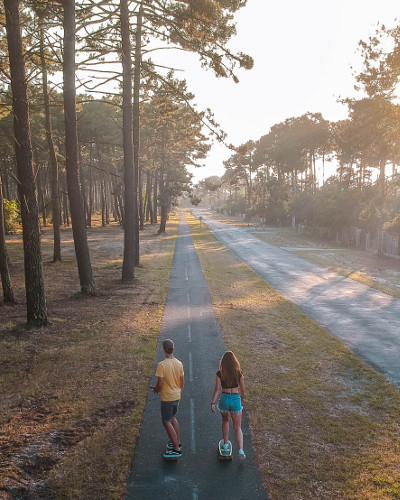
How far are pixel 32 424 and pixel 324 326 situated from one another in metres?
9.80

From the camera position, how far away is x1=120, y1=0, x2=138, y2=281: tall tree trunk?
18.6 meters

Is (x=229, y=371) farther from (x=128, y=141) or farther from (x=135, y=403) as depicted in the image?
(x=128, y=141)

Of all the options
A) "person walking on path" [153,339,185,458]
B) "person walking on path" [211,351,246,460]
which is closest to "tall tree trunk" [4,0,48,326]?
"person walking on path" [153,339,185,458]

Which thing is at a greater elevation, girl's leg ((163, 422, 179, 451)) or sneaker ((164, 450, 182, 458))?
girl's leg ((163, 422, 179, 451))

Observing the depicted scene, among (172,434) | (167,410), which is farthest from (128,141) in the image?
(172,434)

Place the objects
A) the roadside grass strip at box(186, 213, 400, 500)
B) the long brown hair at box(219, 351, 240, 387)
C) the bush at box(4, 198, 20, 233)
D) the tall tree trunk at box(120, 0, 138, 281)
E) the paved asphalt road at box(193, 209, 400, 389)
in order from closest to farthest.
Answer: the roadside grass strip at box(186, 213, 400, 500) < the long brown hair at box(219, 351, 240, 387) < the paved asphalt road at box(193, 209, 400, 389) < the tall tree trunk at box(120, 0, 138, 281) < the bush at box(4, 198, 20, 233)

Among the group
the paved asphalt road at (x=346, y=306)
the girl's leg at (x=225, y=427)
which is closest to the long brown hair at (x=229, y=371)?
the girl's leg at (x=225, y=427)

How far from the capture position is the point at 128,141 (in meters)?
19.9

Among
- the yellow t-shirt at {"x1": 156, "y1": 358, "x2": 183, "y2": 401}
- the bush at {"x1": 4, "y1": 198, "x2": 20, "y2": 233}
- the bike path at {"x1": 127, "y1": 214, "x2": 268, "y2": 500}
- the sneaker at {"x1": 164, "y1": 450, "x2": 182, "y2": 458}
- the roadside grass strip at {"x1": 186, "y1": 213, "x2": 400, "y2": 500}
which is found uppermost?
the bush at {"x1": 4, "y1": 198, "x2": 20, "y2": 233}

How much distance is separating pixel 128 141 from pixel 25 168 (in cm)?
853

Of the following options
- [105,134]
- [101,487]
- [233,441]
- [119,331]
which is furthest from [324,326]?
[105,134]

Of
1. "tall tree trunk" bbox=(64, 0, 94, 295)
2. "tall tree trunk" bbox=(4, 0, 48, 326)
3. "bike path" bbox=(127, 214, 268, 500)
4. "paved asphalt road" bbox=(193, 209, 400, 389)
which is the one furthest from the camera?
"tall tree trunk" bbox=(64, 0, 94, 295)

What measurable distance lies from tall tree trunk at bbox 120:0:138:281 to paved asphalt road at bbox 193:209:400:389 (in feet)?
24.0

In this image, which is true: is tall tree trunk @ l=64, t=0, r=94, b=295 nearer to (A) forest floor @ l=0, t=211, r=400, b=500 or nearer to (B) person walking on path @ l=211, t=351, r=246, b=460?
(A) forest floor @ l=0, t=211, r=400, b=500
